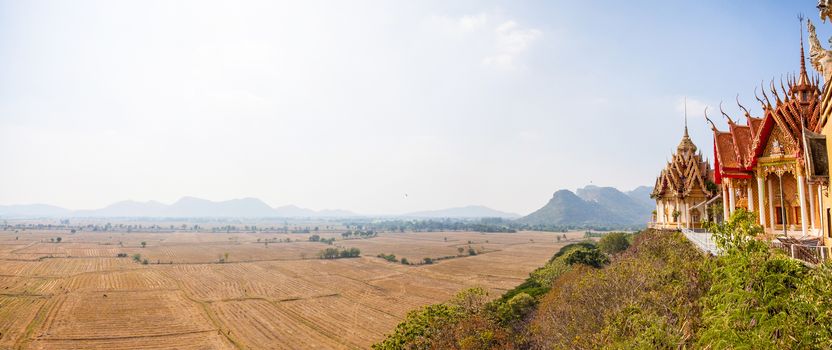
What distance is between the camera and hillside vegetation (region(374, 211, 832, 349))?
6.87 metres

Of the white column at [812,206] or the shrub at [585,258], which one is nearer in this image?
the white column at [812,206]

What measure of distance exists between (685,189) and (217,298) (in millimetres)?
47901

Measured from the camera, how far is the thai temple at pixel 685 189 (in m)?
27.9

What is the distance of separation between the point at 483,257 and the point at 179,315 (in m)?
69.9

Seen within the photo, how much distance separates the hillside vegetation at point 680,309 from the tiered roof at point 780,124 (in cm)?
416

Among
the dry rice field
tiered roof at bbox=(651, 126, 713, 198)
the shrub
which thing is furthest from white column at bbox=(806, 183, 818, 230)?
the dry rice field

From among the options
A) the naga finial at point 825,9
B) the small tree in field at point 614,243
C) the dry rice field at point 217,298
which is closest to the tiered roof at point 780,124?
the naga finial at point 825,9

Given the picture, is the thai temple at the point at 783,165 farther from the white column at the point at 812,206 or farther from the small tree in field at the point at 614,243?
the small tree in field at the point at 614,243

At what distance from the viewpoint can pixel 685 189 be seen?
93.0 feet

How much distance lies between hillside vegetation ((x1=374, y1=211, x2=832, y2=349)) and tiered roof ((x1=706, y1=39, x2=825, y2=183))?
4.16 meters

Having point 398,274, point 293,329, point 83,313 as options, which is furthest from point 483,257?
point 83,313

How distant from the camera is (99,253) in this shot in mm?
103312

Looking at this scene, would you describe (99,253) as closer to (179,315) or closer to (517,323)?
(179,315)

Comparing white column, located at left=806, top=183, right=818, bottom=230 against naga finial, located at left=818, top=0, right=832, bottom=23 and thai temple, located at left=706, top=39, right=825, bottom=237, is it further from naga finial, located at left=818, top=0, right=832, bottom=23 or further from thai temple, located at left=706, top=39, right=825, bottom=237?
naga finial, located at left=818, top=0, right=832, bottom=23
